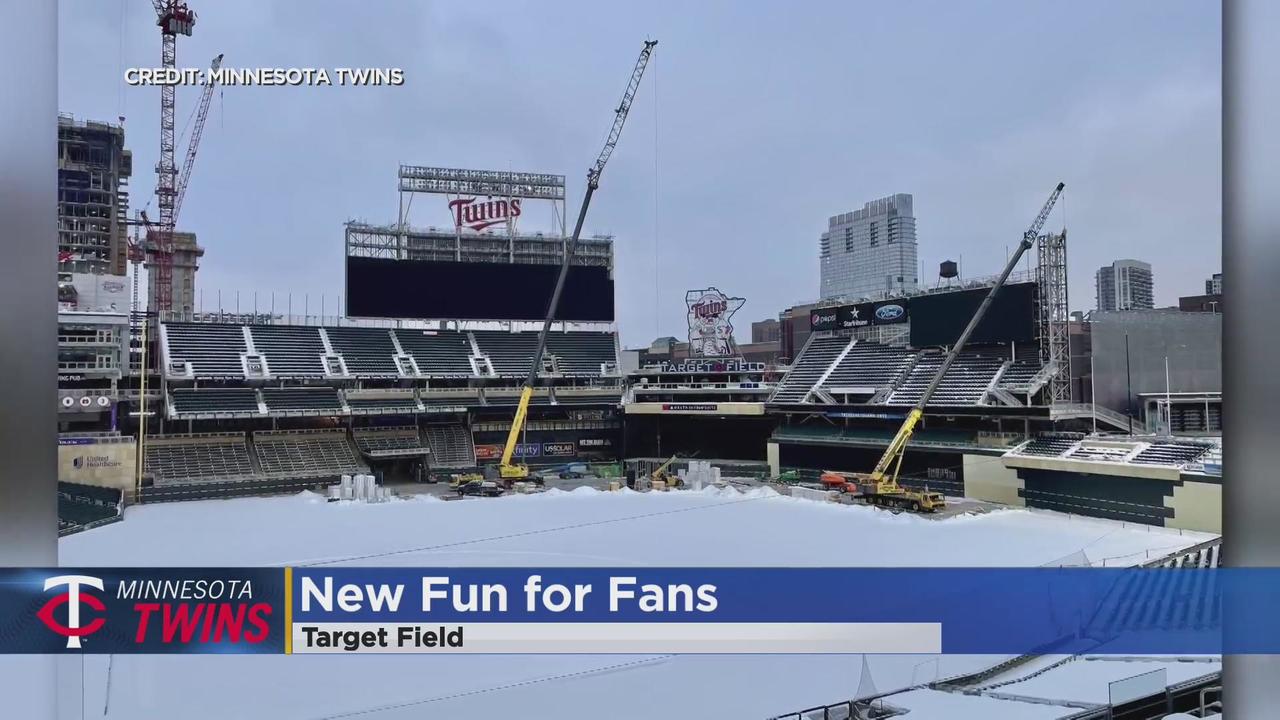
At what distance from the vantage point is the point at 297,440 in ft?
93.0

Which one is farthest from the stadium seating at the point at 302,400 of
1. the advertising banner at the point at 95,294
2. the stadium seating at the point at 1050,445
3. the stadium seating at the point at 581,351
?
the stadium seating at the point at 1050,445

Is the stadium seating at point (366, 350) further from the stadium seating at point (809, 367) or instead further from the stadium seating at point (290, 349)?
the stadium seating at point (809, 367)

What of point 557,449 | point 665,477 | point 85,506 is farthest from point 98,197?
point 665,477

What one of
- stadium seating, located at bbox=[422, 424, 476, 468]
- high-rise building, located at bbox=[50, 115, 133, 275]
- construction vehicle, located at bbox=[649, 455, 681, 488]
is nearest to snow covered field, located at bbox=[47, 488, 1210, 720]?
construction vehicle, located at bbox=[649, 455, 681, 488]

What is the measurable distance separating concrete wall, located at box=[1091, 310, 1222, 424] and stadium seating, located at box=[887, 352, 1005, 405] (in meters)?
3.53

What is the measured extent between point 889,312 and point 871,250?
1500 cm

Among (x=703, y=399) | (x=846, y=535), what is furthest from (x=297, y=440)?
(x=846, y=535)

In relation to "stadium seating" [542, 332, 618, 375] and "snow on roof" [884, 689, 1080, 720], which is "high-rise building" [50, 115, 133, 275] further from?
"snow on roof" [884, 689, 1080, 720]

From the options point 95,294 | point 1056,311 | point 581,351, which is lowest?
point 581,351

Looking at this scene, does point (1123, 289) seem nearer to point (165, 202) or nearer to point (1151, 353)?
point (1151, 353)

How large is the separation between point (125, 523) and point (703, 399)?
847 inches

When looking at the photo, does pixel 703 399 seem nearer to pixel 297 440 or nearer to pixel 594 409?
pixel 594 409

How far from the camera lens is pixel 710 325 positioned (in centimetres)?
3431

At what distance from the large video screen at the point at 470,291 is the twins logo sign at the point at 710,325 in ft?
13.0
